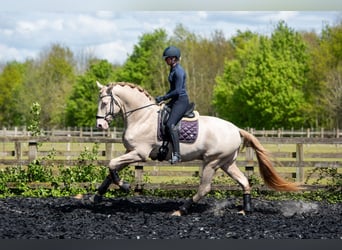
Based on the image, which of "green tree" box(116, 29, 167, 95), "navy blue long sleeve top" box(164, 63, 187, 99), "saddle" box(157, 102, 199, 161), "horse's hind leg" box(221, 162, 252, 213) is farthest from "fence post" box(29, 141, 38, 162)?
"green tree" box(116, 29, 167, 95)

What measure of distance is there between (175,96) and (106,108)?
0.95m

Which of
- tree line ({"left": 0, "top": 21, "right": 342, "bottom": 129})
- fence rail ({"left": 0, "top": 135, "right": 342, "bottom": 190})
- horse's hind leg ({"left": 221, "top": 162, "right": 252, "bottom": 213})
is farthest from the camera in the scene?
tree line ({"left": 0, "top": 21, "right": 342, "bottom": 129})

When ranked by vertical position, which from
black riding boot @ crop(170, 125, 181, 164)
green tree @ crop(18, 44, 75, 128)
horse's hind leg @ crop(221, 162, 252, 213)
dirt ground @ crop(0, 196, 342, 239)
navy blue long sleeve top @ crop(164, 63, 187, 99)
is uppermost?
green tree @ crop(18, 44, 75, 128)

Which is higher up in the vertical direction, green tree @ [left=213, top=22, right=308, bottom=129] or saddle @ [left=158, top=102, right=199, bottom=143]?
green tree @ [left=213, top=22, right=308, bottom=129]

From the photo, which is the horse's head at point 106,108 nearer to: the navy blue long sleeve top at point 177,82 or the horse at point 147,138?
the horse at point 147,138

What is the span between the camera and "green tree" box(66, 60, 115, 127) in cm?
4816

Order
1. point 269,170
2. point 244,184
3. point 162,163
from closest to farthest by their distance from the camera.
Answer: point 244,184 → point 269,170 → point 162,163

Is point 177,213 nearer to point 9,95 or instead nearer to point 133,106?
point 133,106

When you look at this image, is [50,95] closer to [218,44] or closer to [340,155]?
[218,44]

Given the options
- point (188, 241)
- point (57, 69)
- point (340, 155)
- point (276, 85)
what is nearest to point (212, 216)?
point (188, 241)

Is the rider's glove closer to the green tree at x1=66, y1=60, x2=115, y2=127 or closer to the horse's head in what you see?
the horse's head

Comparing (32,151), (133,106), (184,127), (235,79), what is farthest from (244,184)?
(235,79)

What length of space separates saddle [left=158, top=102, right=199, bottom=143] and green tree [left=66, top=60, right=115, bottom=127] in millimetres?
39391

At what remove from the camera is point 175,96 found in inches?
331
